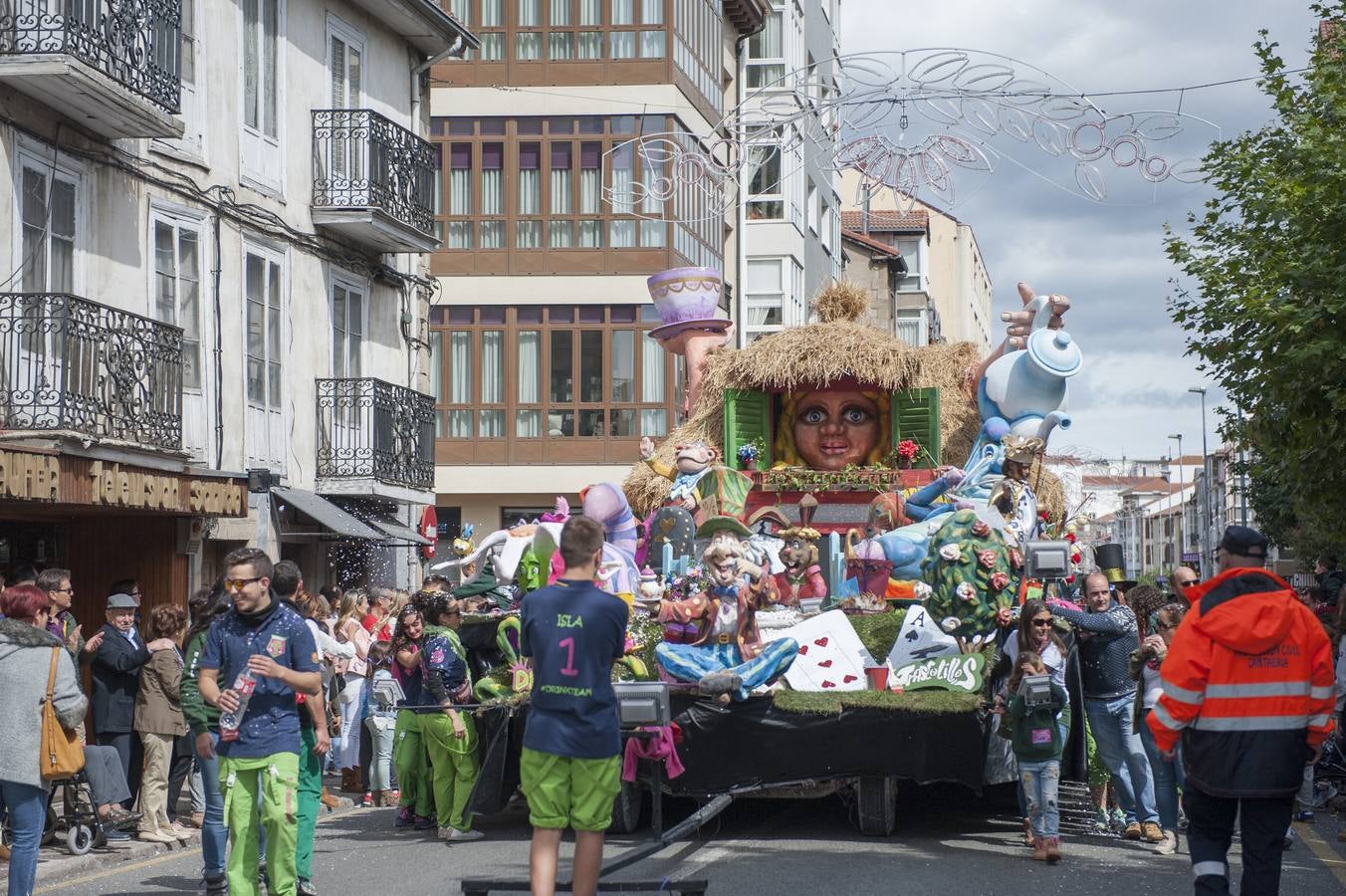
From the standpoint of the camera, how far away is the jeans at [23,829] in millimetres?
8297

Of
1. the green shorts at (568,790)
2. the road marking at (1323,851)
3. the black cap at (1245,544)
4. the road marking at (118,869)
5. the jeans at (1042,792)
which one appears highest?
the black cap at (1245,544)

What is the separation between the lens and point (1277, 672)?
7.48 m

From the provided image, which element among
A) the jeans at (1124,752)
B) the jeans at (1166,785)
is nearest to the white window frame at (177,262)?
the jeans at (1124,752)

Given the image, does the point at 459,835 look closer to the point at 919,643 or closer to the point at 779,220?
the point at 919,643

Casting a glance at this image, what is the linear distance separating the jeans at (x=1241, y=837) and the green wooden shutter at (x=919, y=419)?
384 inches

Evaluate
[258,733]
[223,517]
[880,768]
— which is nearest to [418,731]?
[880,768]

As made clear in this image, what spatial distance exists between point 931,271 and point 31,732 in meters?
73.7

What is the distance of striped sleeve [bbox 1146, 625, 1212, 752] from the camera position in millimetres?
7508

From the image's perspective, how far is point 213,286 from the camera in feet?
65.1

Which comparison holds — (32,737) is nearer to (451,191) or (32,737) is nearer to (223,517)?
(223,517)

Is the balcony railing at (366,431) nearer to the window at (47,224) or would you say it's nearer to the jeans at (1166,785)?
the window at (47,224)

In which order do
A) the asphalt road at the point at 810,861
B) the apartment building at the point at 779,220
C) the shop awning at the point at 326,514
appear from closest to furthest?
the asphalt road at the point at 810,861
the shop awning at the point at 326,514
the apartment building at the point at 779,220

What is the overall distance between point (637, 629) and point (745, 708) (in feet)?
5.74

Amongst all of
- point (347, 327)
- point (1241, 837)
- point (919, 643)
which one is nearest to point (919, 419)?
point (919, 643)
